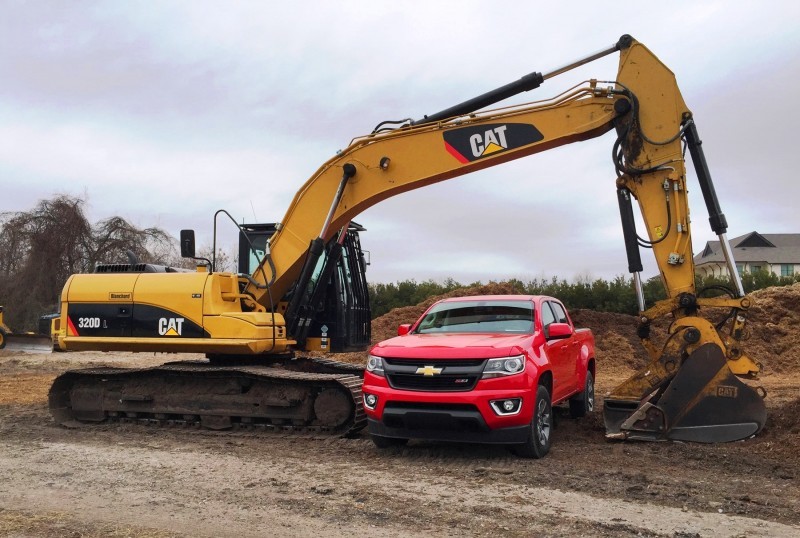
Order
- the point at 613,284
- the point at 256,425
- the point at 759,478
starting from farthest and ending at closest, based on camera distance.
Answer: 1. the point at 613,284
2. the point at 256,425
3. the point at 759,478

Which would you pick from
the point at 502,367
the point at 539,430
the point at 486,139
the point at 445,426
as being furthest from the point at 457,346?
the point at 486,139

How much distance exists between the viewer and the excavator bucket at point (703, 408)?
7.83 metres

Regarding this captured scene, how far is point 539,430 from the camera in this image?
759cm

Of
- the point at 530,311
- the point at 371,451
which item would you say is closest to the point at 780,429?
the point at 530,311

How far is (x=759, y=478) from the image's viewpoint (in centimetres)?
657

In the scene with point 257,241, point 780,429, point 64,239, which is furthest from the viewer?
point 64,239

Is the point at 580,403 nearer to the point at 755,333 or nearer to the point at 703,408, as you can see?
the point at 703,408

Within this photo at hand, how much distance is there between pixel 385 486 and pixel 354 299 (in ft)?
16.0

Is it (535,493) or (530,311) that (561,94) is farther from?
(535,493)

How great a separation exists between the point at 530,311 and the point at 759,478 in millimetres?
3089

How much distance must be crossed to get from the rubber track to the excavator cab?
1.62 ft

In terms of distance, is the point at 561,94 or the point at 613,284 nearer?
the point at 561,94

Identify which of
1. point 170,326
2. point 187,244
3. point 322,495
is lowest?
point 322,495

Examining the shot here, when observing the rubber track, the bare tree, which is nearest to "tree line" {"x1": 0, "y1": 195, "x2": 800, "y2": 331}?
the bare tree
